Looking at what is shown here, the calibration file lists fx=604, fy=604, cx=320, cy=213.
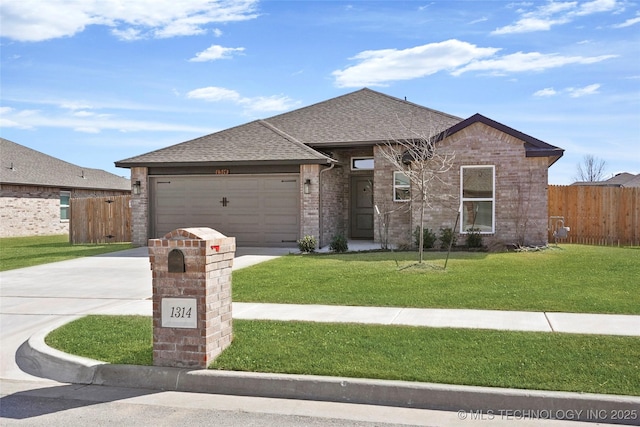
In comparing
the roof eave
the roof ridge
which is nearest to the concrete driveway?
the roof eave

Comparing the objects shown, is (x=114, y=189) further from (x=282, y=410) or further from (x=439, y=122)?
(x=282, y=410)

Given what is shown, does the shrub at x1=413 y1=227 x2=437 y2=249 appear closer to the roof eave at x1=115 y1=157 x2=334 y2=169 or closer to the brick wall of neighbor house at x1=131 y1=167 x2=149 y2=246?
the roof eave at x1=115 y1=157 x2=334 y2=169

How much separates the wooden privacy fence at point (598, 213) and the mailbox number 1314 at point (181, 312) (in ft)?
56.7

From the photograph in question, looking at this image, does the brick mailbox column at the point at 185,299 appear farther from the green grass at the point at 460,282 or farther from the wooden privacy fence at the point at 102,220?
the wooden privacy fence at the point at 102,220

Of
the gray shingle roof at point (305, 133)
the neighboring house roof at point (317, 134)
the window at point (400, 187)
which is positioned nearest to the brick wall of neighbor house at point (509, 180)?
the neighboring house roof at point (317, 134)

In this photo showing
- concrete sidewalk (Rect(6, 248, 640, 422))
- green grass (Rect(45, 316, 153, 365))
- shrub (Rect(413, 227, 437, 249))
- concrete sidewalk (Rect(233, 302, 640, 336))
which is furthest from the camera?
shrub (Rect(413, 227, 437, 249))

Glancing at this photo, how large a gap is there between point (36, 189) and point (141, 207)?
46.0ft

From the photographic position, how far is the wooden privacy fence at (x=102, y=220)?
77.5 feet

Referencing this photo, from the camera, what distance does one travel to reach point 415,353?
648 centimetres

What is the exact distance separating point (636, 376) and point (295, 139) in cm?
1539

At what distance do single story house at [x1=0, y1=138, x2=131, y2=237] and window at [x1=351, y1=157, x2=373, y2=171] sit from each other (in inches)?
687

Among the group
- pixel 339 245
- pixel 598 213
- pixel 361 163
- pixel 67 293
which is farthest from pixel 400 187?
pixel 67 293

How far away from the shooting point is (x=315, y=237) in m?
17.8

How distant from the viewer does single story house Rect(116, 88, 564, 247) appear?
16625 millimetres
